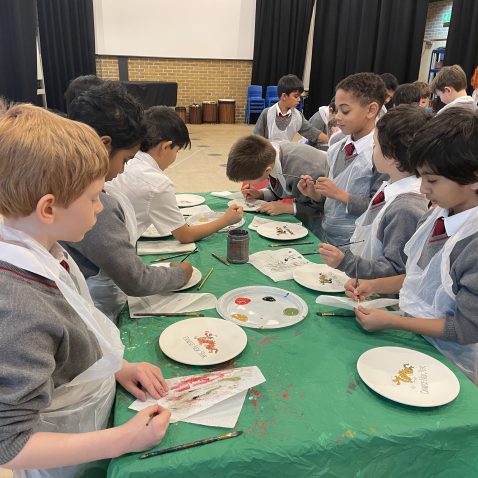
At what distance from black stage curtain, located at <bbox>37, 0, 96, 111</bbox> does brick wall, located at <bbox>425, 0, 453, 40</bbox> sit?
6.96 metres

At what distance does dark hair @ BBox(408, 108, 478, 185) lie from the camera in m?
1.16

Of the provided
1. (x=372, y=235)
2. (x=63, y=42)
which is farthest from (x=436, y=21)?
(x=372, y=235)

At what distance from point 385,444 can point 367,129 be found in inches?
68.8

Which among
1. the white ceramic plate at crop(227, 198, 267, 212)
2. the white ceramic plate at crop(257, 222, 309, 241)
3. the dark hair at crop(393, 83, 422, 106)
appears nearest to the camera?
the white ceramic plate at crop(257, 222, 309, 241)

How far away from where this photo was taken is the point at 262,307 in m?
1.36

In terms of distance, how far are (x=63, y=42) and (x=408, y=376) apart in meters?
8.87

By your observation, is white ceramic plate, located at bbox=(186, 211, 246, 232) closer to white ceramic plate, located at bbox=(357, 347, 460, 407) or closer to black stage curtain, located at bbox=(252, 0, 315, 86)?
white ceramic plate, located at bbox=(357, 347, 460, 407)

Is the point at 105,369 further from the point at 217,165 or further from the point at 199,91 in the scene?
the point at 199,91

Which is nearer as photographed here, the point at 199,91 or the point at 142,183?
the point at 142,183

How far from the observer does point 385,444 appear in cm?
88

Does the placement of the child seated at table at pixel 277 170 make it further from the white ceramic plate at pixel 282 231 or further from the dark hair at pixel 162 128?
the dark hair at pixel 162 128

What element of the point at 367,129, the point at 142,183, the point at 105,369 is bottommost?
the point at 105,369

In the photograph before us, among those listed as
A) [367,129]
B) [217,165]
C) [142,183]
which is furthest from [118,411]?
[217,165]

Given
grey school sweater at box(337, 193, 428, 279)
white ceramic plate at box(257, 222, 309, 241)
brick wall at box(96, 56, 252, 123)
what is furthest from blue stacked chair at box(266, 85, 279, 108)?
grey school sweater at box(337, 193, 428, 279)
